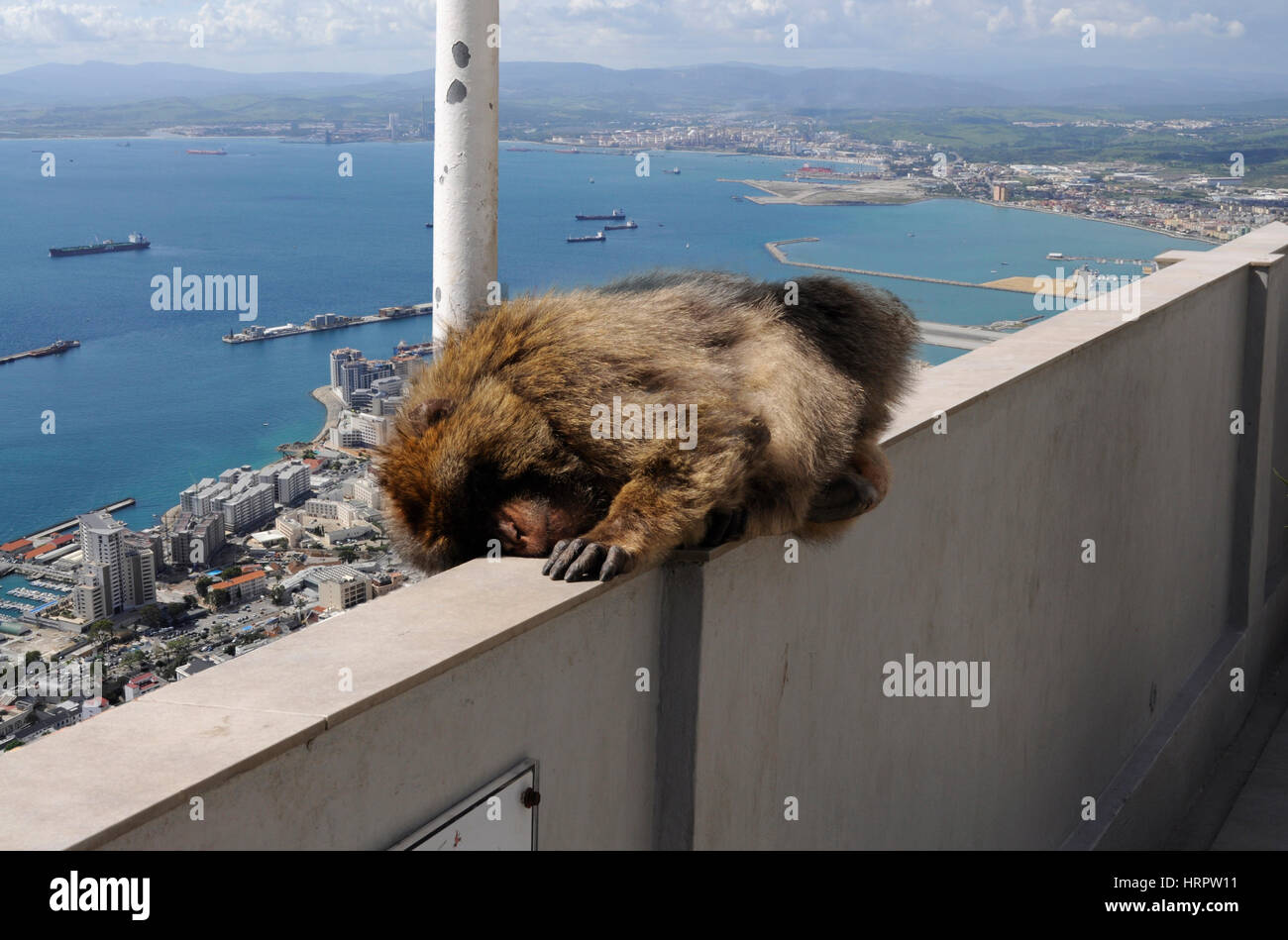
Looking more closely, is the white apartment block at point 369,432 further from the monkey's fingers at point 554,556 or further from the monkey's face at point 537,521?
the monkey's fingers at point 554,556

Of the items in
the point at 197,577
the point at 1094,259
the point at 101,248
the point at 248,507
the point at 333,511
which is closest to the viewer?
the point at 197,577

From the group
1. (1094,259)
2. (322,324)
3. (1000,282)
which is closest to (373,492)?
(1000,282)

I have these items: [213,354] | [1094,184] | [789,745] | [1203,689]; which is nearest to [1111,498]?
[1203,689]

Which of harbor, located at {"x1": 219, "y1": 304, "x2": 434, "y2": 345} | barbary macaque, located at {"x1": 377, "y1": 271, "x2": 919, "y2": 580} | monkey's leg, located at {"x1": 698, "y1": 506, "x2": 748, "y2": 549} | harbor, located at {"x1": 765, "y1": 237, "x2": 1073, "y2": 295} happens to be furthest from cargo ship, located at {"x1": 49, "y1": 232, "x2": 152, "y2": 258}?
monkey's leg, located at {"x1": 698, "y1": 506, "x2": 748, "y2": 549}

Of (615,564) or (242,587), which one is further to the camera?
(242,587)

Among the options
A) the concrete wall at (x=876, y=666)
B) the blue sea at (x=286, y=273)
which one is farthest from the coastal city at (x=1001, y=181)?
the concrete wall at (x=876, y=666)

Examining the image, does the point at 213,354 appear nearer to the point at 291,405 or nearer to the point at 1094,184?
the point at 291,405

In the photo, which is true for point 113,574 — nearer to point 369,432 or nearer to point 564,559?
point 369,432
